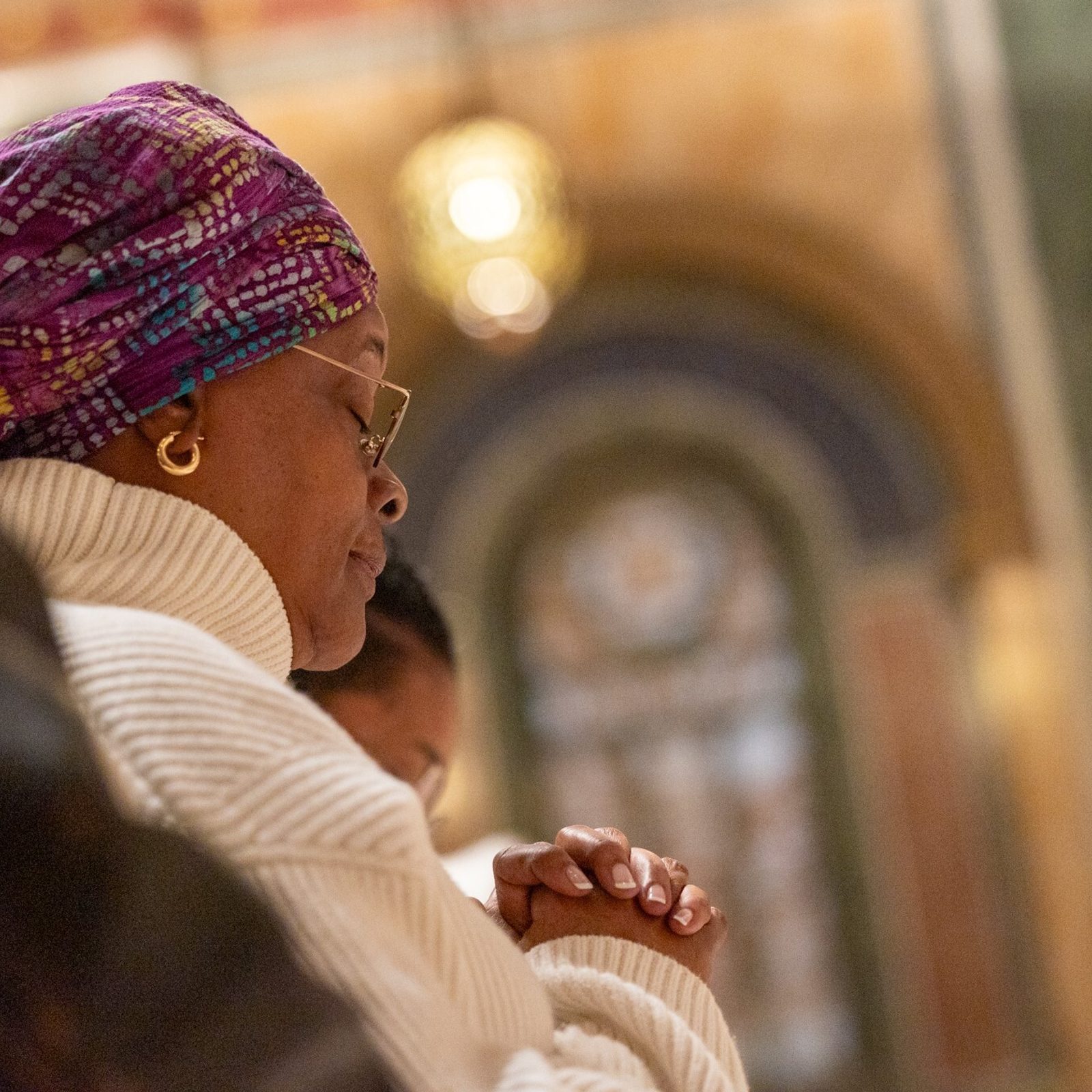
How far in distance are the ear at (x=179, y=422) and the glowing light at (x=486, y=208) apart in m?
5.64

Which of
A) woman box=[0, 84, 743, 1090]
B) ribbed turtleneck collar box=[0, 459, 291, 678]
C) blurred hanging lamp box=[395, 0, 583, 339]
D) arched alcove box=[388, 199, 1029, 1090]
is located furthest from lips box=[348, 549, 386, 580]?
arched alcove box=[388, 199, 1029, 1090]

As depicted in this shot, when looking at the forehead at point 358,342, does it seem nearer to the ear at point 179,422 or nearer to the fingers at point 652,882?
the ear at point 179,422

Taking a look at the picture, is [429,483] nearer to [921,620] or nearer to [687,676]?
[687,676]

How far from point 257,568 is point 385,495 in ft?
0.76

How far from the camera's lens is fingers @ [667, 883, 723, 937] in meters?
1.41

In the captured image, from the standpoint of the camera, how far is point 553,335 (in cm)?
875

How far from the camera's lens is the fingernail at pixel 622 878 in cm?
141

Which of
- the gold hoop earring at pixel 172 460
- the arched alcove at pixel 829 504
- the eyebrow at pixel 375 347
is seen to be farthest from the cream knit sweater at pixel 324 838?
the arched alcove at pixel 829 504

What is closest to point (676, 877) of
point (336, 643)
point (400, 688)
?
point (336, 643)

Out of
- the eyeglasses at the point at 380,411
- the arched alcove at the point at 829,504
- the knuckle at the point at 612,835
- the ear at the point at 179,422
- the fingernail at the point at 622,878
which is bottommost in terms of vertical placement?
the arched alcove at the point at 829,504

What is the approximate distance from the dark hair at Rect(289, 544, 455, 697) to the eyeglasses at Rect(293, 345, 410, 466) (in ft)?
Result: 1.78

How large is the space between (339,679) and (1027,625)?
619cm

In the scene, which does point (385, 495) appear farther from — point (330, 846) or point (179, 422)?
point (330, 846)

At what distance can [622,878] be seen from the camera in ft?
4.66
